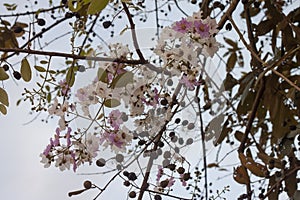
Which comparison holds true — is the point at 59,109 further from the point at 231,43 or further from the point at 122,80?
the point at 231,43

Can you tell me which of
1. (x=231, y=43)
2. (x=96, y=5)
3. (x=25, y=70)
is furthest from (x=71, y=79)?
(x=231, y=43)

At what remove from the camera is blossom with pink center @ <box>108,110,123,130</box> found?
63 cm

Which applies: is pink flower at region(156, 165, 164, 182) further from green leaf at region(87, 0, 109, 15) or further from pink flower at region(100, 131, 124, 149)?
green leaf at region(87, 0, 109, 15)

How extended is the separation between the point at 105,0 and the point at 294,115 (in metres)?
0.47

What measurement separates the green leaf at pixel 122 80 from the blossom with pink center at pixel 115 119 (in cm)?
3

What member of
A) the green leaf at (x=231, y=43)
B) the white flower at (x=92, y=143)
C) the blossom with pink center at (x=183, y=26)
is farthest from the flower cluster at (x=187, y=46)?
the green leaf at (x=231, y=43)

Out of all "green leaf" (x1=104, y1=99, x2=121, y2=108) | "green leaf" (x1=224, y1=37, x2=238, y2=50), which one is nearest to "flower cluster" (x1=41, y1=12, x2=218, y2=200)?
"green leaf" (x1=104, y1=99, x2=121, y2=108)

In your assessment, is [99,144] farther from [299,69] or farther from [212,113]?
[299,69]

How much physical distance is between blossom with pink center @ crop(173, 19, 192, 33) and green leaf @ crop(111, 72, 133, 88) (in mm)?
75

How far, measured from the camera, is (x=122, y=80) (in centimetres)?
62

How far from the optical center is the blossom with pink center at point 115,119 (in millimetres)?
626

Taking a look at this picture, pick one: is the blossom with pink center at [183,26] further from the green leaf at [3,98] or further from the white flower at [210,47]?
the green leaf at [3,98]

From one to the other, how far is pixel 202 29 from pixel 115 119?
0.44 ft

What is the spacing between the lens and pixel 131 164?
675 mm
